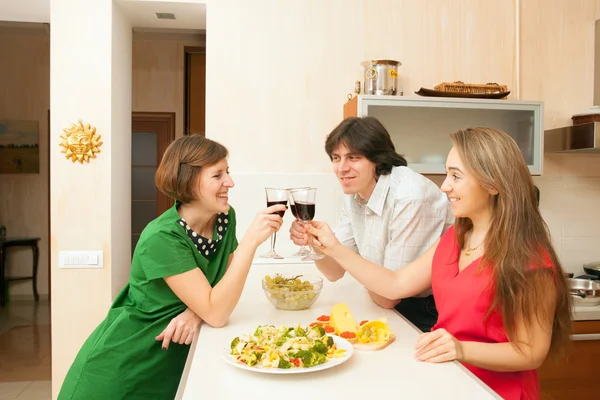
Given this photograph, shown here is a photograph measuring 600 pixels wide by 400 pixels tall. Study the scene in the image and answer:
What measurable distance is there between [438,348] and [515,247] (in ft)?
1.16

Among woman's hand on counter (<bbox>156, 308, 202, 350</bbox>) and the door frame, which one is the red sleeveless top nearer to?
woman's hand on counter (<bbox>156, 308, 202, 350</bbox>)

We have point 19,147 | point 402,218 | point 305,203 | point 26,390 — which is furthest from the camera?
point 19,147

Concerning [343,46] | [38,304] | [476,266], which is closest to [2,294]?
[38,304]

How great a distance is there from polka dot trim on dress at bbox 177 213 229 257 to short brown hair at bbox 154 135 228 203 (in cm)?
11

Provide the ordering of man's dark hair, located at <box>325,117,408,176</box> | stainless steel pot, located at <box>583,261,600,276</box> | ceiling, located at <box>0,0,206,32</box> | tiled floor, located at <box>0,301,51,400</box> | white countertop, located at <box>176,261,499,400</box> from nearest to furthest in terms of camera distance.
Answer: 1. white countertop, located at <box>176,261,499,400</box>
2. man's dark hair, located at <box>325,117,408,176</box>
3. ceiling, located at <box>0,0,206,32</box>
4. stainless steel pot, located at <box>583,261,600,276</box>
5. tiled floor, located at <box>0,301,51,400</box>

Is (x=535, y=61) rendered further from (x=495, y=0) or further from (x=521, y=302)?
(x=521, y=302)

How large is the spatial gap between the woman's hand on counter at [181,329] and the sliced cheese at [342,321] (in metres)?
0.41

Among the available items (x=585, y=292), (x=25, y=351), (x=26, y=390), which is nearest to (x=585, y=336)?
(x=585, y=292)

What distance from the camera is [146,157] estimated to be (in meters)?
5.61

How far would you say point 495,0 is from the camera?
3.23m

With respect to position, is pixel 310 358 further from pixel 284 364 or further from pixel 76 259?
pixel 76 259

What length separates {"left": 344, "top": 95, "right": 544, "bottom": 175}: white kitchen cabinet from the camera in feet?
9.32

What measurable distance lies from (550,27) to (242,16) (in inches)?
75.0

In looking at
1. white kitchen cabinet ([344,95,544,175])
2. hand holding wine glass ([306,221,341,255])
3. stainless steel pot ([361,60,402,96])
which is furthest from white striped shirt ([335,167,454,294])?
stainless steel pot ([361,60,402,96])
